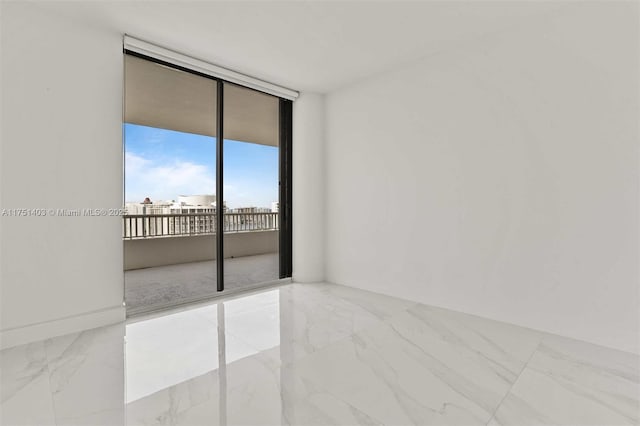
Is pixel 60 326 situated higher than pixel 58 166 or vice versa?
pixel 58 166

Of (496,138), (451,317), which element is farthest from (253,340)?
(496,138)

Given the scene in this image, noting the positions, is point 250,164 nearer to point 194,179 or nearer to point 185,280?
point 194,179

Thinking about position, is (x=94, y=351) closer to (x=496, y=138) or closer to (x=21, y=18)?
(x=21, y=18)

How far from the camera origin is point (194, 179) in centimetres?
520

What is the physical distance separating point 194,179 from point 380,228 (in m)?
3.30

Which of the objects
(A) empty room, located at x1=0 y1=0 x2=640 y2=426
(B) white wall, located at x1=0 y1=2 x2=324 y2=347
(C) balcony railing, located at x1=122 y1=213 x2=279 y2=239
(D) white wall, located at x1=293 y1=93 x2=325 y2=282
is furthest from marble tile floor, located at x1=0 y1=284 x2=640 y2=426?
(C) balcony railing, located at x1=122 y1=213 x2=279 y2=239


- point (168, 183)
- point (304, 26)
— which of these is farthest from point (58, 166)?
point (168, 183)

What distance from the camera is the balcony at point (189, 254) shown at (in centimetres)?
411

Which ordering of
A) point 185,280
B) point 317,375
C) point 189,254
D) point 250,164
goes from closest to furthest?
point 317,375
point 185,280
point 250,164
point 189,254

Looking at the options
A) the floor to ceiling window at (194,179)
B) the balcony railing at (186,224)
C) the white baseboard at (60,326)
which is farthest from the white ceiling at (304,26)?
the balcony railing at (186,224)

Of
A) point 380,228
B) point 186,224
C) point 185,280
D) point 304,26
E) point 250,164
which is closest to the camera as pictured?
point 304,26

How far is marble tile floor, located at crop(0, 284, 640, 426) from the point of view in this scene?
1444 millimetres

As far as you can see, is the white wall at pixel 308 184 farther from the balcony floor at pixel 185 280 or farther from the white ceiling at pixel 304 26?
the white ceiling at pixel 304 26

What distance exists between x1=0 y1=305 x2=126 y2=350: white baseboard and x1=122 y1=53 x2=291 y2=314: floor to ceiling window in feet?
2.28
